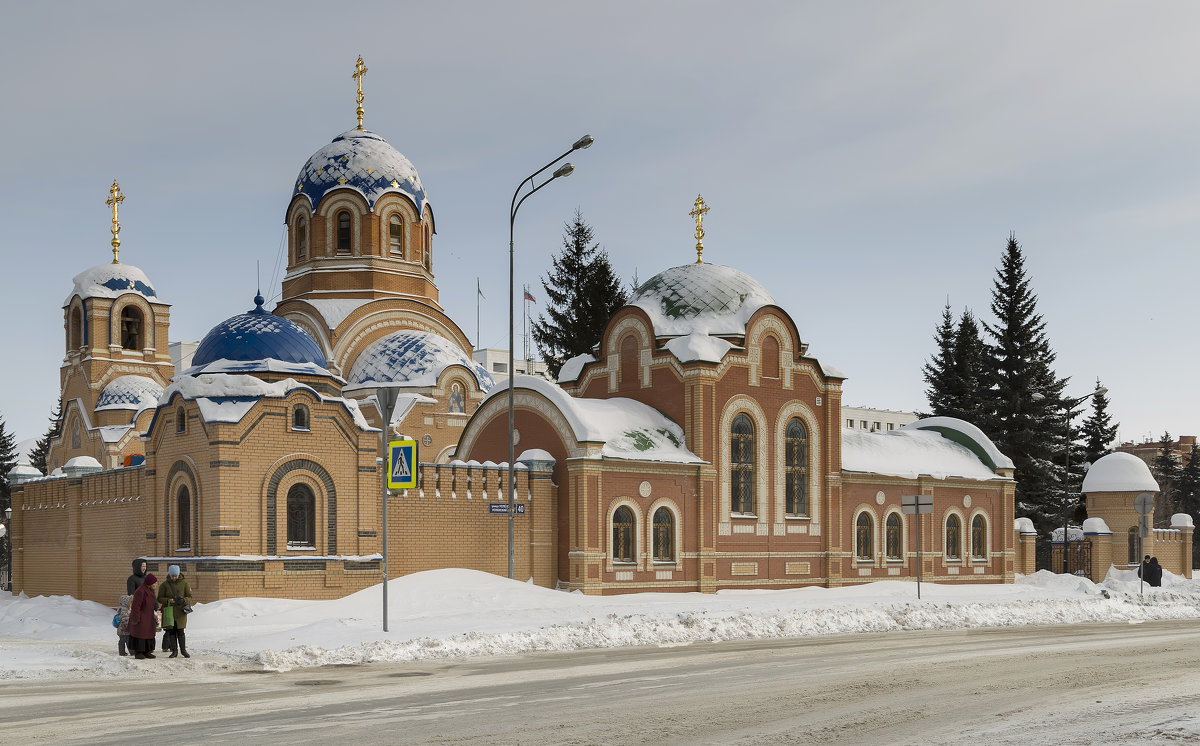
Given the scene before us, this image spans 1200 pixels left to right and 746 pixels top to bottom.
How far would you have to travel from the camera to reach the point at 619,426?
1196 inches

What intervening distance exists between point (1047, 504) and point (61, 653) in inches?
1799

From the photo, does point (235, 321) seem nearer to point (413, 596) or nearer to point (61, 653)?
point (413, 596)

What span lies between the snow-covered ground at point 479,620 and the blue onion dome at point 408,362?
533 inches

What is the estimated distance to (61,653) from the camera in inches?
690

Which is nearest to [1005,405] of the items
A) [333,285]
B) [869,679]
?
[333,285]

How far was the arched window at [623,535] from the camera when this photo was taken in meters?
29.5

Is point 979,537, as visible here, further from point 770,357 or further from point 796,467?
point 770,357

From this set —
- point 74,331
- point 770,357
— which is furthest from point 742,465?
point 74,331

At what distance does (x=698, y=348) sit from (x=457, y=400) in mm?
11360

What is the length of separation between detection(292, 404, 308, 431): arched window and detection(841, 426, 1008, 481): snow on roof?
1596 cm

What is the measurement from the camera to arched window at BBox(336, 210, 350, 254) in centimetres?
4206

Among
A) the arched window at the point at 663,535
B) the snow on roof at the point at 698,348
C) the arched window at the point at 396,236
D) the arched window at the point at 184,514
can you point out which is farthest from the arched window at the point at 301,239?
the arched window at the point at 663,535

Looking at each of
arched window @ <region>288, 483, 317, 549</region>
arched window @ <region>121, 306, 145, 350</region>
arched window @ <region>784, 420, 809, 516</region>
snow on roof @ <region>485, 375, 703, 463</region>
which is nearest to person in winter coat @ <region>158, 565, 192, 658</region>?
arched window @ <region>288, 483, 317, 549</region>

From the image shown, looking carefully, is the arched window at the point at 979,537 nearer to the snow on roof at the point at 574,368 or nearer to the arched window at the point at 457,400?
the snow on roof at the point at 574,368
